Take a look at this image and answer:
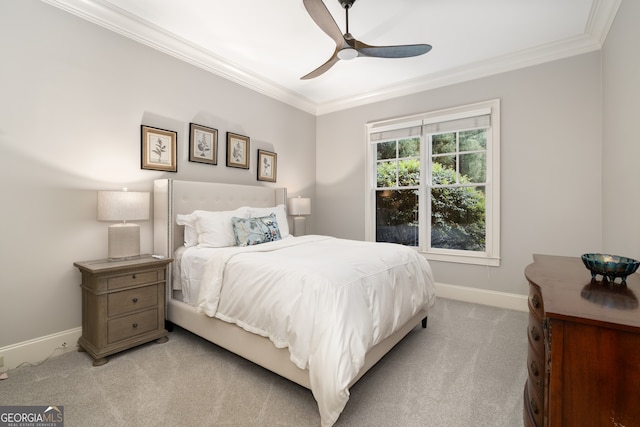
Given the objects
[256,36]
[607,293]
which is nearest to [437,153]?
[256,36]

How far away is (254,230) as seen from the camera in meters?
3.08

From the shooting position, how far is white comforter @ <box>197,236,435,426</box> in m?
1.58

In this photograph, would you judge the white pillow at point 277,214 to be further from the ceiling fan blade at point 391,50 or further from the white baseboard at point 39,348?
the ceiling fan blade at point 391,50

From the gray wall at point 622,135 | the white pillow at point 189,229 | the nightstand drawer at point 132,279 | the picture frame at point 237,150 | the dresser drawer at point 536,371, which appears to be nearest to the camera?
the dresser drawer at point 536,371

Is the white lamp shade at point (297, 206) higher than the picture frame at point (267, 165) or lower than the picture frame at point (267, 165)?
lower

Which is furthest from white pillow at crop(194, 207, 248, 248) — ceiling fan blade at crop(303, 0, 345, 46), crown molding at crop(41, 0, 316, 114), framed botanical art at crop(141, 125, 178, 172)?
ceiling fan blade at crop(303, 0, 345, 46)

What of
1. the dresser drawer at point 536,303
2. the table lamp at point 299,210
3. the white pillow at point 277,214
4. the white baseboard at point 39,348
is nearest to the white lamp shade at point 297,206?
the table lamp at point 299,210

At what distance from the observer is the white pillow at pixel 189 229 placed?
9.89 feet

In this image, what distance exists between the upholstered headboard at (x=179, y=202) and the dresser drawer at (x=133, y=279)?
27cm

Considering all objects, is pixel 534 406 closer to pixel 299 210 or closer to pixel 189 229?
pixel 189 229

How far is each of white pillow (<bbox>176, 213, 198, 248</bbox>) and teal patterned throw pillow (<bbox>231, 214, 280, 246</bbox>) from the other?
400 millimetres

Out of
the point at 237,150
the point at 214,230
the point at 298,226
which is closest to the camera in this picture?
the point at 214,230

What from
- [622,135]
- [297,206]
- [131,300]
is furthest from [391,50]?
[131,300]

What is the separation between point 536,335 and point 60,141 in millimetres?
3520
